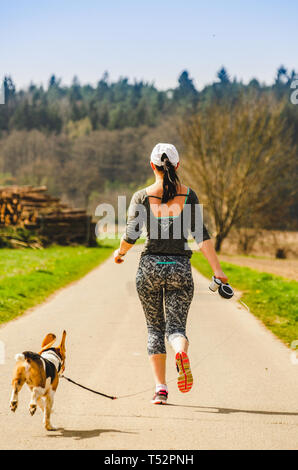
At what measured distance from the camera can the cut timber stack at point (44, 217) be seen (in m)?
29.4

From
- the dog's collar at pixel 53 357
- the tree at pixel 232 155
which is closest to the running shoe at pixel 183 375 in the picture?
the dog's collar at pixel 53 357

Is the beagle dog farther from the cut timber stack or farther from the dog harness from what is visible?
the cut timber stack

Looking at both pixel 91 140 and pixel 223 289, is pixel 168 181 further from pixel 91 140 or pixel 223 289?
pixel 91 140

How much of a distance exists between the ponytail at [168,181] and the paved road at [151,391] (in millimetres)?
1315

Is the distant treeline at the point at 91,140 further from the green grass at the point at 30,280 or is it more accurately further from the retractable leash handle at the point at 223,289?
the retractable leash handle at the point at 223,289

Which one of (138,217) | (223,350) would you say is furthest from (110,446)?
(223,350)

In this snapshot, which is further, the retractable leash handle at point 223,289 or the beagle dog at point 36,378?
the retractable leash handle at point 223,289

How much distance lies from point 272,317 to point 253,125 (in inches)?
1014

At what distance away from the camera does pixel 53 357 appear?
4.10m

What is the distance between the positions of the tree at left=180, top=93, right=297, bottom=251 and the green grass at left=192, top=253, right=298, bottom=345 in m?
18.7

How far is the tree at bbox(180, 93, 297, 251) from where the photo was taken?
111ft

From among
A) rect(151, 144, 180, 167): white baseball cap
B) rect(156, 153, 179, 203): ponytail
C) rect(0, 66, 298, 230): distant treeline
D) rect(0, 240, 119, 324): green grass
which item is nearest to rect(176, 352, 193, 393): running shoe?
rect(156, 153, 179, 203): ponytail

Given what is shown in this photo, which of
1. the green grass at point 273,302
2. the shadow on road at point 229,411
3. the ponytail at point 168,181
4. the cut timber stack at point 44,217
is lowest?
the shadow on road at point 229,411

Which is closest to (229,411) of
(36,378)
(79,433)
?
(79,433)
